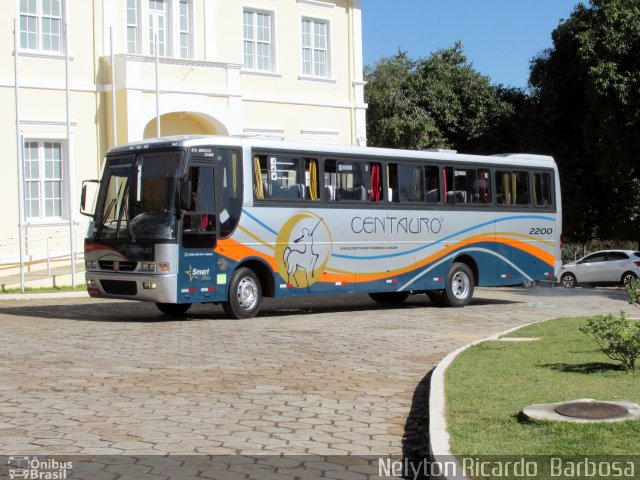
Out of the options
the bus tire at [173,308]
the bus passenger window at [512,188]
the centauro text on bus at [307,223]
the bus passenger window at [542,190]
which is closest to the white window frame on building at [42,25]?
the centauro text on bus at [307,223]

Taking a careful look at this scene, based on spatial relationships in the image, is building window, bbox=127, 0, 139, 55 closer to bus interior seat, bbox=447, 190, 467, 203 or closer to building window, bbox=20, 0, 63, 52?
building window, bbox=20, 0, 63, 52

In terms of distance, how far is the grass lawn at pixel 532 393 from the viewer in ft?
23.4

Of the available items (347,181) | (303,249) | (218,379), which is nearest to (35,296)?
(303,249)

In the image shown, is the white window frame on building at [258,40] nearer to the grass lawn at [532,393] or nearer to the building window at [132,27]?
the building window at [132,27]

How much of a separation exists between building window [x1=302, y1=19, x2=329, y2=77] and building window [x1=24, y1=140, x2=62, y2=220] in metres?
9.54

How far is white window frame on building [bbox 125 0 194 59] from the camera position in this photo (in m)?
28.7

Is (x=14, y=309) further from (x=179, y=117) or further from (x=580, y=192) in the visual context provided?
(x=580, y=192)

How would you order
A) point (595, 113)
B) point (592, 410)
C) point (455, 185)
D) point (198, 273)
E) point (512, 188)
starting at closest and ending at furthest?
point (592, 410)
point (198, 273)
point (455, 185)
point (512, 188)
point (595, 113)

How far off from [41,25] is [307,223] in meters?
11.2

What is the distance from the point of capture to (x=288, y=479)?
22.9ft

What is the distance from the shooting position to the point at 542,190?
24875 millimetres

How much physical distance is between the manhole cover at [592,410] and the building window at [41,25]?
21646 millimetres

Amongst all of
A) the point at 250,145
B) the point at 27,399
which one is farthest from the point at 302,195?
the point at 27,399

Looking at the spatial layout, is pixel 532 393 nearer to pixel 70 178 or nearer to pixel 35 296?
pixel 35 296
